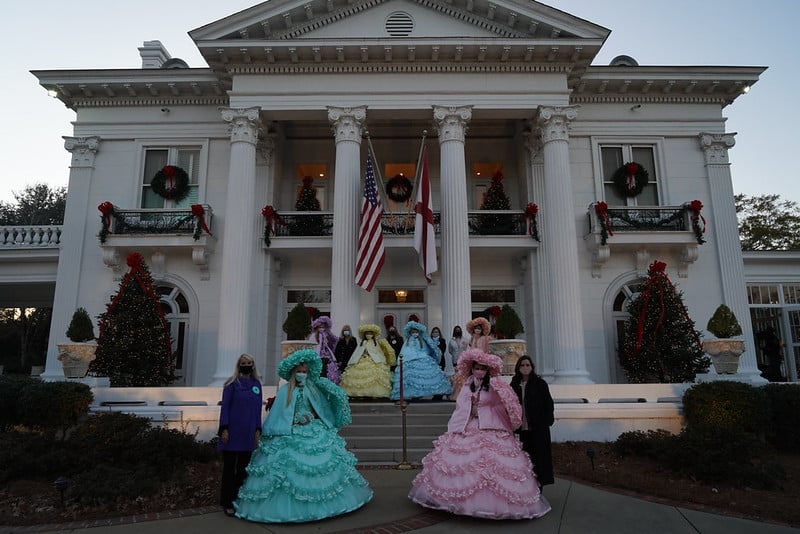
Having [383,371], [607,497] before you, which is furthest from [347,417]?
[383,371]

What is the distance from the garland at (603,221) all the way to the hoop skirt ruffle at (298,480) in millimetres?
13245

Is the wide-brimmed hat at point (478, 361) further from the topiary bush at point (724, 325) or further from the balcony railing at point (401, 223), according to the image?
the balcony railing at point (401, 223)

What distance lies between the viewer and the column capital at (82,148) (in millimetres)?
18203

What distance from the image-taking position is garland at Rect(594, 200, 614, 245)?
16.9m

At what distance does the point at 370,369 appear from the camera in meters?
11.7

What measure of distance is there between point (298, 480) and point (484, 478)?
2.00m

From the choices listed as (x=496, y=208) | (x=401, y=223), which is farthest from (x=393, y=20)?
(x=496, y=208)

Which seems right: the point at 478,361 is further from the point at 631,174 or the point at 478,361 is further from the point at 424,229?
the point at 631,174

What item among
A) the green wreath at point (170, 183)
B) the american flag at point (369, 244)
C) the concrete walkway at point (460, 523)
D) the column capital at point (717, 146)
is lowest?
the concrete walkway at point (460, 523)

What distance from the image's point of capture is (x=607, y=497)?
693cm

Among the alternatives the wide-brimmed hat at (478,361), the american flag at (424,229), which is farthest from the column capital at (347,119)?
the wide-brimmed hat at (478,361)

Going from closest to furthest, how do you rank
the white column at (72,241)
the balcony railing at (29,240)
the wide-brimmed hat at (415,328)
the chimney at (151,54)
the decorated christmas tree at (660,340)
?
the wide-brimmed hat at (415,328) < the decorated christmas tree at (660,340) < the white column at (72,241) < the balcony railing at (29,240) < the chimney at (151,54)

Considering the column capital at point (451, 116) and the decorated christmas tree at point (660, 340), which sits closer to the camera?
the decorated christmas tree at point (660, 340)

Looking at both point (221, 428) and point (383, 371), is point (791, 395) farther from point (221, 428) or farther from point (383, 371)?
point (221, 428)
